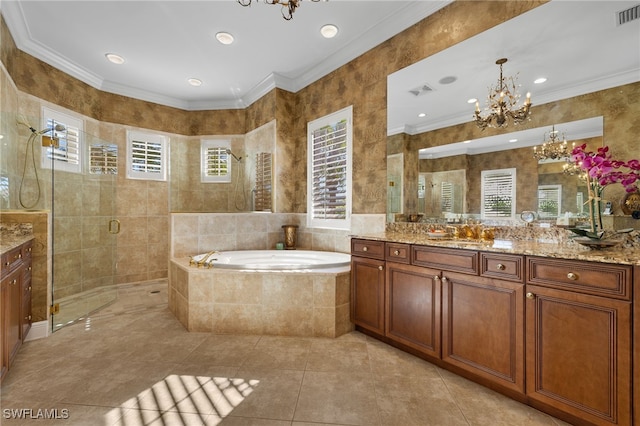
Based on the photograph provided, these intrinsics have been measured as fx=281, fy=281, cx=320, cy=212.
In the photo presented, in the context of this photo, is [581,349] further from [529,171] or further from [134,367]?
[134,367]

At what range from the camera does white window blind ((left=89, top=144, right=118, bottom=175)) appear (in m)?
3.48

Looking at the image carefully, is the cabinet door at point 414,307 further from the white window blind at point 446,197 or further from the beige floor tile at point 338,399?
the white window blind at point 446,197

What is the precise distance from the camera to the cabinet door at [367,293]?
2.38 metres

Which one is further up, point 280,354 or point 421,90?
point 421,90

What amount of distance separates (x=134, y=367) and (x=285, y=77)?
12.3 ft

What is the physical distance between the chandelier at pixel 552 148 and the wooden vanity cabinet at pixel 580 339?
0.83 metres

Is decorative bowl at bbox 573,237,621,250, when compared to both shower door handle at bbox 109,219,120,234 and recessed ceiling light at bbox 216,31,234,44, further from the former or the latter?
shower door handle at bbox 109,219,120,234

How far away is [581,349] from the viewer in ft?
4.56

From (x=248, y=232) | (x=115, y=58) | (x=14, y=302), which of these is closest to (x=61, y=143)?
(x=115, y=58)

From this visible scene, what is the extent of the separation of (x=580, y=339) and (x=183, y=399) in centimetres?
220

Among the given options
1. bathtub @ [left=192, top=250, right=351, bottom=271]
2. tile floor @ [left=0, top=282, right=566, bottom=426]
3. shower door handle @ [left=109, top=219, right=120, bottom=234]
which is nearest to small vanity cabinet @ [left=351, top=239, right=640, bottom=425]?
tile floor @ [left=0, top=282, right=566, bottom=426]

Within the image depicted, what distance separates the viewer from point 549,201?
6.23 feet

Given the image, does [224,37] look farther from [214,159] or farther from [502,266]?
[502,266]

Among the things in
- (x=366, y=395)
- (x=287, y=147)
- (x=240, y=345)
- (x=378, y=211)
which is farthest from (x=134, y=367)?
(x=287, y=147)
